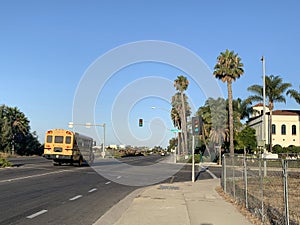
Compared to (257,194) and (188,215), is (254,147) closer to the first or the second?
(257,194)

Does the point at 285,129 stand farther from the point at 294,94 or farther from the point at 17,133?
the point at 17,133

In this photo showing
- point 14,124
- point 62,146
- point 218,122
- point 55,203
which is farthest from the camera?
point 14,124

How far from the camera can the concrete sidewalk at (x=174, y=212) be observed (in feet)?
31.6

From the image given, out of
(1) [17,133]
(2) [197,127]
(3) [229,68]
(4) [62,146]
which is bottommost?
(4) [62,146]

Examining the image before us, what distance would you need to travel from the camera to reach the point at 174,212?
36.1 ft

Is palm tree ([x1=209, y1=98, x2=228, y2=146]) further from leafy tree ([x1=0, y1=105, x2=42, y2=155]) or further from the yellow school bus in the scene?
leafy tree ([x1=0, y1=105, x2=42, y2=155])

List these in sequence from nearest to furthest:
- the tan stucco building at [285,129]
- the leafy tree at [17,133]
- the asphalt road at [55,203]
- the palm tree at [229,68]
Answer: the asphalt road at [55,203] → the palm tree at [229,68] → the leafy tree at [17,133] → the tan stucco building at [285,129]

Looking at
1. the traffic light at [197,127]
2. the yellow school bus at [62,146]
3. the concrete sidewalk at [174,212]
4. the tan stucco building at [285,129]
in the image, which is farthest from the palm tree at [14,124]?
the concrete sidewalk at [174,212]

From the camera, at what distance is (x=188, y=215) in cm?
1050

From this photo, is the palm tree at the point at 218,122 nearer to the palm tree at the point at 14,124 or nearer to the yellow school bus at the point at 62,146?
the yellow school bus at the point at 62,146

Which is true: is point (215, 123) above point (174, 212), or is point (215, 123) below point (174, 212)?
above

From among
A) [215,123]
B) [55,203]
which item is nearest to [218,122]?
[215,123]

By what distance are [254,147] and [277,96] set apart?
925 centimetres

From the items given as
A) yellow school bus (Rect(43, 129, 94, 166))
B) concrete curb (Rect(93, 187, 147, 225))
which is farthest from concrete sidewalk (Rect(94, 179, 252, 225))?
yellow school bus (Rect(43, 129, 94, 166))
